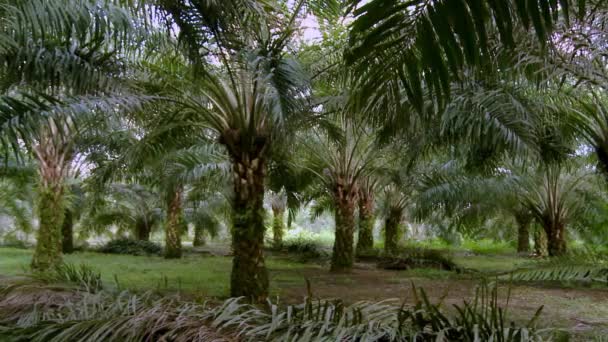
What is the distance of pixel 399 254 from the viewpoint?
14852 millimetres

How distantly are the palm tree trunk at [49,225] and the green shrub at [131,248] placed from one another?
25.0 feet

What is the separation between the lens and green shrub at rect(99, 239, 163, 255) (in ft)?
61.3

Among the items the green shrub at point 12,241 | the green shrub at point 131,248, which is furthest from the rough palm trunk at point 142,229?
the green shrub at point 12,241

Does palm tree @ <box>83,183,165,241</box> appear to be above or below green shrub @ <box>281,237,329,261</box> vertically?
above

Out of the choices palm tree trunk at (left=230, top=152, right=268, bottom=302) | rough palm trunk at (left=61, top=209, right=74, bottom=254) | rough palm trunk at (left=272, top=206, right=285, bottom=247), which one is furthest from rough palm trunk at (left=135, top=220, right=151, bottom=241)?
palm tree trunk at (left=230, top=152, right=268, bottom=302)

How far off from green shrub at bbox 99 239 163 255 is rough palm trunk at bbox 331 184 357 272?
9.24m

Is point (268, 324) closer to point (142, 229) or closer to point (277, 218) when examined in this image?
point (277, 218)

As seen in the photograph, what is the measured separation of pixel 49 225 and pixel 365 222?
890 centimetres

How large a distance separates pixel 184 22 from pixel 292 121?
1.65 m

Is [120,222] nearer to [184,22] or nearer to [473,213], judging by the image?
[473,213]

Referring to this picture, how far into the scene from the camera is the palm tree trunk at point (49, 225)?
1052 cm

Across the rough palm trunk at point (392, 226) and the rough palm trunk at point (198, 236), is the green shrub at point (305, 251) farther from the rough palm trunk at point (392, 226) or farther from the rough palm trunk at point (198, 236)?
the rough palm trunk at point (198, 236)

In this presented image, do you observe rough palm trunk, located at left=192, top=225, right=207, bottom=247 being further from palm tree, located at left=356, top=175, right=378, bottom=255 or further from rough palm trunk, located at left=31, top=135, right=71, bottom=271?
rough palm trunk, located at left=31, top=135, right=71, bottom=271

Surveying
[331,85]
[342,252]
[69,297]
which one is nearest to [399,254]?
[342,252]
